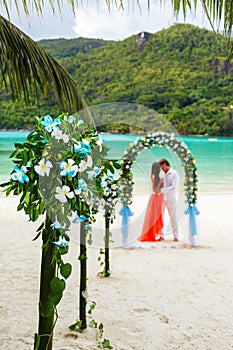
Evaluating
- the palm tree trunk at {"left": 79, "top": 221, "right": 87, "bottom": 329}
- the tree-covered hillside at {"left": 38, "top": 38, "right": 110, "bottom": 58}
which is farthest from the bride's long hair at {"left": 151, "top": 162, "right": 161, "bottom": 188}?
the tree-covered hillside at {"left": 38, "top": 38, "right": 110, "bottom": 58}

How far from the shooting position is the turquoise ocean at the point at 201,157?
18734 millimetres

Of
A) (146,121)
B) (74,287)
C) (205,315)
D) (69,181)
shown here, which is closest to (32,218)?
(69,181)

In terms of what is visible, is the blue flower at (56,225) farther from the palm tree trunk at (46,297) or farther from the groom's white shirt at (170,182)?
the groom's white shirt at (170,182)

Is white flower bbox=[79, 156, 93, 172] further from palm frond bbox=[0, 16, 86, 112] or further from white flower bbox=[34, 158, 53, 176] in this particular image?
palm frond bbox=[0, 16, 86, 112]

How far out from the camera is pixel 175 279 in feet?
16.0

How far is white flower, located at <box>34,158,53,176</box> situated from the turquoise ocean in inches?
507

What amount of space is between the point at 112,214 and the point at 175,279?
0.89 m

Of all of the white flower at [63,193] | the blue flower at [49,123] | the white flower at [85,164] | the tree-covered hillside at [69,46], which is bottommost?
the white flower at [63,193]

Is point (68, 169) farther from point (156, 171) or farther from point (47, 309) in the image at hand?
point (156, 171)

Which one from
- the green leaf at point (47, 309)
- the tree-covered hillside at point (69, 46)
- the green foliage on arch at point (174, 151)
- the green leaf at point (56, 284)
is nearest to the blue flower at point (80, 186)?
the green leaf at point (56, 284)

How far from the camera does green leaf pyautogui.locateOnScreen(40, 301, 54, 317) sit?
221 cm

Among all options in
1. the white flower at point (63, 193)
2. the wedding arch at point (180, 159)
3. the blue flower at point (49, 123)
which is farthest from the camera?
the wedding arch at point (180, 159)

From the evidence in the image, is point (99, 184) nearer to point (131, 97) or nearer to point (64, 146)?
point (64, 146)

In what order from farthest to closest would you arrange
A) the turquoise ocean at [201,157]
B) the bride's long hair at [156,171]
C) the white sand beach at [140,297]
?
the turquoise ocean at [201,157] → the bride's long hair at [156,171] → the white sand beach at [140,297]
